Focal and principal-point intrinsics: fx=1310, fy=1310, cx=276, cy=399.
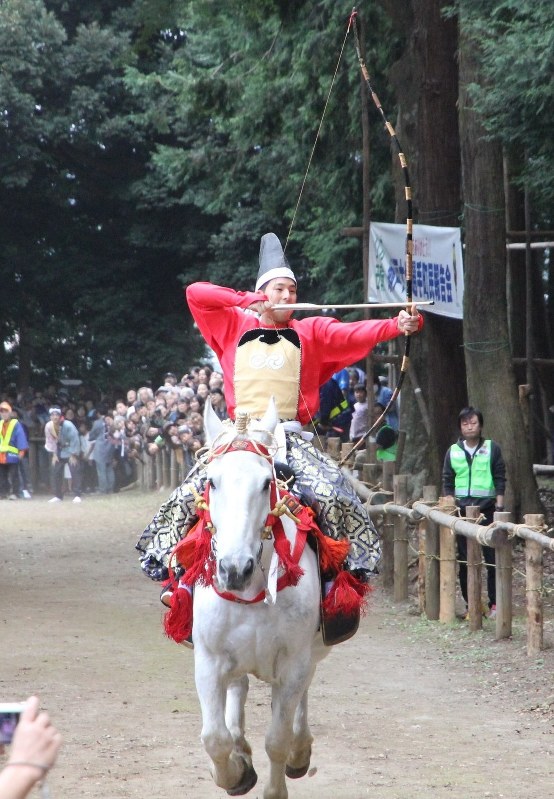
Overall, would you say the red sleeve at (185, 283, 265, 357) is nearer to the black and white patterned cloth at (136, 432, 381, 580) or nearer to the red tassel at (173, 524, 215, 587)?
the black and white patterned cloth at (136, 432, 381, 580)

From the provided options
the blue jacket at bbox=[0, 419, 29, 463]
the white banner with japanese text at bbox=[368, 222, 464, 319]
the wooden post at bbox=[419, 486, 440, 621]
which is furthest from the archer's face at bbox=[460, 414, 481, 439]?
the blue jacket at bbox=[0, 419, 29, 463]

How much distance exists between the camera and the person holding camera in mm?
2629

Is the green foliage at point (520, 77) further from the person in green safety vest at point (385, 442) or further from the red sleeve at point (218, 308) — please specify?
the person in green safety vest at point (385, 442)

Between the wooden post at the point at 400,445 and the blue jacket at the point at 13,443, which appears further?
the blue jacket at the point at 13,443

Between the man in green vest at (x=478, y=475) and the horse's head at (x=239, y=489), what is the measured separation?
232 inches

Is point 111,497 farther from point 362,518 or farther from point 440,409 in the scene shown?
point 362,518

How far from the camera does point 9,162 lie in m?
34.7

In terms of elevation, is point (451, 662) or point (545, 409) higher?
point (545, 409)

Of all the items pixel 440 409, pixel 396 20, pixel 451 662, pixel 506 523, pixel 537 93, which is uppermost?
pixel 396 20

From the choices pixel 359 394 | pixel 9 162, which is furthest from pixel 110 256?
pixel 359 394

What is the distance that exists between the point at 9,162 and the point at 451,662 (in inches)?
1060

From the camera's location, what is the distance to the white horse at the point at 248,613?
5777mm

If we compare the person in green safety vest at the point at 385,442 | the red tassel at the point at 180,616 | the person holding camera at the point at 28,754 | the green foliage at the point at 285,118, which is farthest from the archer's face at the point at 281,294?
the person in green safety vest at the point at 385,442

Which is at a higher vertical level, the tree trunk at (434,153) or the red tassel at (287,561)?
the tree trunk at (434,153)
